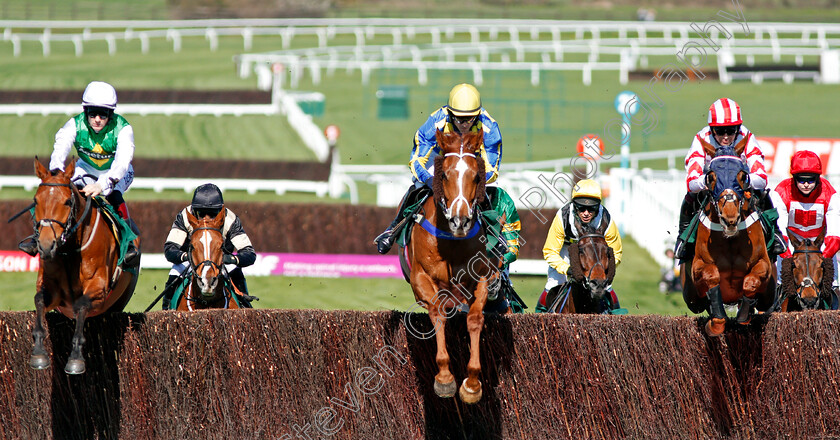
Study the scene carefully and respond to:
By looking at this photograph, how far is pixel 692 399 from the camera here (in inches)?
281

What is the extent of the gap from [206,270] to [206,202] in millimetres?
→ 642

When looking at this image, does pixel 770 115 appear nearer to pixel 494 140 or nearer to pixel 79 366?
pixel 494 140

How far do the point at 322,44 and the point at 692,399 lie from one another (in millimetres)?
26714

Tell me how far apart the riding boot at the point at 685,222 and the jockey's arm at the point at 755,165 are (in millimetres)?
531

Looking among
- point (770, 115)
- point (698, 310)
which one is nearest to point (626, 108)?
point (698, 310)

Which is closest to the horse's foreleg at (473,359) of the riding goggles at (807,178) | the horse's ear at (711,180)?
the horse's ear at (711,180)

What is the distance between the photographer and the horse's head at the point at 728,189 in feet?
20.7

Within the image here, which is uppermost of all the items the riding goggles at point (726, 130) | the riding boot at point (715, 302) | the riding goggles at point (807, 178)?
the riding goggles at point (726, 130)

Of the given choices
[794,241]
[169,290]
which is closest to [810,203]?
[794,241]

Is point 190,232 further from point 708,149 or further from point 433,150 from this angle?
point 708,149

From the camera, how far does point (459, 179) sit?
19.7 feet

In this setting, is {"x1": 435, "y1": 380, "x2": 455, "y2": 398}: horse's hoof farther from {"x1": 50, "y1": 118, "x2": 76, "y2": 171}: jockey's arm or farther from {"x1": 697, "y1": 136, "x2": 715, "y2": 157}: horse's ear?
{"x1": 50, "y1": 118, "x2": 76, "y2": 171}: jockey's arm

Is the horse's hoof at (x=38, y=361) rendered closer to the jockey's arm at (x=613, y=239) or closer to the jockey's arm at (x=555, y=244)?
the jockey's arm at (x=555, y=244)

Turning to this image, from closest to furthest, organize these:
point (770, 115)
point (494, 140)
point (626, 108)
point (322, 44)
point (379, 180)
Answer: point (494, 140) < point (626, 108) < point (379, 180) < point (770, 115) < point (322, 44)
